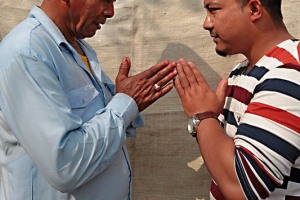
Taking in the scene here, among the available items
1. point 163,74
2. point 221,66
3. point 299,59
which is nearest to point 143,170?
point 221,66

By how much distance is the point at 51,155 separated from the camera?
59.0 inches

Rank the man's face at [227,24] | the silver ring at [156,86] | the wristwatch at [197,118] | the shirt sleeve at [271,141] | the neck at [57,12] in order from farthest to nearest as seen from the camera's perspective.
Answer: the silver ring at [156,86] → the neck at [57,12] → the man's face at [227,24] → the wristwatch at [197,118] → the shirt sleeve at [271,141]

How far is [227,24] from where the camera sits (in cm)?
163

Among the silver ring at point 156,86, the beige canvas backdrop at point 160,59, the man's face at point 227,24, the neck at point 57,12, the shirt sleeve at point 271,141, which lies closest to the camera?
the shirt sleeve at point 271,141

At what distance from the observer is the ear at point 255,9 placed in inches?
61.6

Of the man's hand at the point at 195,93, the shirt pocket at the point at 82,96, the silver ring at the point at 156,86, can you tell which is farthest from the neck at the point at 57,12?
the man's hand at the point at 195,93

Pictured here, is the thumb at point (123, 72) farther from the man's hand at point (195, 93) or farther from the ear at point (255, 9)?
the ear at point (255, 9)

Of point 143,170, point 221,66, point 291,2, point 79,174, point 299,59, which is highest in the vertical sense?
point 299,59

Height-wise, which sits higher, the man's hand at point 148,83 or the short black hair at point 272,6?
the short black hair at point 272,6

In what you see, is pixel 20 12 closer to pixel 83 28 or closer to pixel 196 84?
pixel 83 28

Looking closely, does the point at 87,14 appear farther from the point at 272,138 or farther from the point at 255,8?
the point at 272,138

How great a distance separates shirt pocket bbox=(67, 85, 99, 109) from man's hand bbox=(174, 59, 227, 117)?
33 cm

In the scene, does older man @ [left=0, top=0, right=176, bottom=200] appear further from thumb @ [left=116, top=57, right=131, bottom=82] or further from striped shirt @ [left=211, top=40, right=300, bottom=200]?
striped shirt @ [left=211, top=40, right=300, bottom=200]

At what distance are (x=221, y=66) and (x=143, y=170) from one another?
0.66m
